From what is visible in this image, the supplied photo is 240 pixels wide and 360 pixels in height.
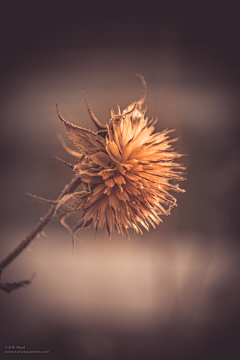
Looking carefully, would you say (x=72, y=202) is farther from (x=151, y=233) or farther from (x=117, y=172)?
(x=151, y=233)

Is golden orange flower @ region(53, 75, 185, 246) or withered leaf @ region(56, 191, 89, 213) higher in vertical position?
golden orange flower @ region(53, 75, 185, 246)

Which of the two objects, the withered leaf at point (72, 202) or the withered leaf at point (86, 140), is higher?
the withered leaf at point (86, 140)

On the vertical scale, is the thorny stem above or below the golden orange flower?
below

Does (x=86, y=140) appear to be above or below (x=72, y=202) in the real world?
above

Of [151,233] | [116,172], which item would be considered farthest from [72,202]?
[151,233]

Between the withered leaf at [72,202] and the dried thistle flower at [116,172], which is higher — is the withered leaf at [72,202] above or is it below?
below

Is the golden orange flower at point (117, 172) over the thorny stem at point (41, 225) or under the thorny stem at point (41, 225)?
over

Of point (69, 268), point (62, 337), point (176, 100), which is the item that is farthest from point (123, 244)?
point (176, 100)

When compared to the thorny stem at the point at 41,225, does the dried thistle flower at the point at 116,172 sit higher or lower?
higher
